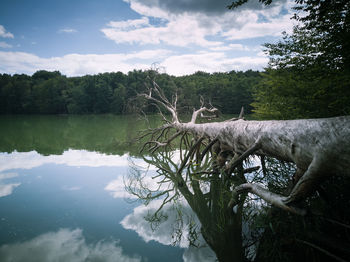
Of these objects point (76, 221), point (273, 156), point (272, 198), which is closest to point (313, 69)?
point (273, 156)

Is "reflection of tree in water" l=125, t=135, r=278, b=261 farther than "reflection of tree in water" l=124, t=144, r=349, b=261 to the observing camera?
Yes

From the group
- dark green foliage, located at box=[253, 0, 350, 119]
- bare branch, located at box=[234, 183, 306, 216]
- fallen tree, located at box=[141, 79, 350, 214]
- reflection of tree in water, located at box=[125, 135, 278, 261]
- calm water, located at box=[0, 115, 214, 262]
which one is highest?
dark green foliage, located at box=[253, 0, 350, 119]

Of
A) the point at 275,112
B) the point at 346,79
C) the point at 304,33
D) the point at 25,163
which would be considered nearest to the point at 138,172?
the point at 25,163

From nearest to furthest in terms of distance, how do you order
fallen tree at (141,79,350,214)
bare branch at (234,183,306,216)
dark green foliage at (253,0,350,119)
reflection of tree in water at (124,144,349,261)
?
fallen tree at (141,79,350,214)
bare branch at (234,183,306,216)
reflection of tree in water at (124,144,349,261)
dark green foliage at (253,0,350,119)

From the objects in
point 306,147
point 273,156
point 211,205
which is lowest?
point 211,205

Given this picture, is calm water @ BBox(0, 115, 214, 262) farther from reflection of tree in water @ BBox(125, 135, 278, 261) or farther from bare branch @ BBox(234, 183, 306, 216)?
bare branch @ BBox(234, 183, 306, 216)

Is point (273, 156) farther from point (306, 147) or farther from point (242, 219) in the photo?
point (242, 219)

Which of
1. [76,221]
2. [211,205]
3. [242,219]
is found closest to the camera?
[242,219]

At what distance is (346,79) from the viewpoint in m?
4.32

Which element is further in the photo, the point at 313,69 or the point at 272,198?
the point at 313,69

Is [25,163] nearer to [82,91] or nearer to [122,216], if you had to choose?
[122,216]

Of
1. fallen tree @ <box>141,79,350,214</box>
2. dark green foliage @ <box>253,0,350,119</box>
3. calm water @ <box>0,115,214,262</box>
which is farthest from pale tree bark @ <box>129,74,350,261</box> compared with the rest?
dark green foliage @ <box>253,0,350,119</box>

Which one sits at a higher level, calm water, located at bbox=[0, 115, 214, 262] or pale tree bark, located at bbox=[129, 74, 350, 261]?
pale tree bark, located at bbox=[129, 74, 350, 261]

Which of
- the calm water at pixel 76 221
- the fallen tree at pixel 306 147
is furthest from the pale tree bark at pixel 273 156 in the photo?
the calm water at pixel 76 221
